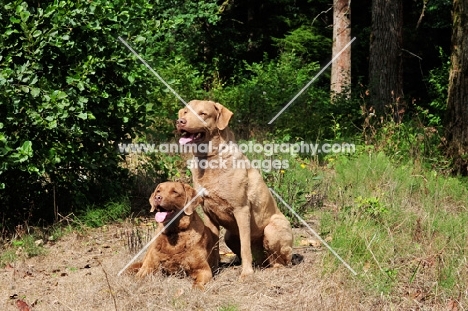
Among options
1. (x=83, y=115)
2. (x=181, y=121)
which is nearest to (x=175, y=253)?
(x=181, y=121)

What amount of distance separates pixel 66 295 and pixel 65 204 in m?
2.67

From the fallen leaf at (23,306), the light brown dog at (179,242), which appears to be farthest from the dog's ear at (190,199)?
the fallen leaf at (23,306)

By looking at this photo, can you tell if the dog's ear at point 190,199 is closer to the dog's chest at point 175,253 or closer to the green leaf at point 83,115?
Answer: the dog's chest at point 175,253

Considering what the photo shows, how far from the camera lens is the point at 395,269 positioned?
5.34 metres

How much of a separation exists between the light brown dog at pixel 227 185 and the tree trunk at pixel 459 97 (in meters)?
4.65

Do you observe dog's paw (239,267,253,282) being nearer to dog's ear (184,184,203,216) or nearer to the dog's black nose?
dog's ear (184,184,203,216)

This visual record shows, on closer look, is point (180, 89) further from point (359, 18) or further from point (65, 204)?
point (359, 18)

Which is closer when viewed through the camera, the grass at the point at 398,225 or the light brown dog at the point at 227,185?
the grass at the point at 398,225

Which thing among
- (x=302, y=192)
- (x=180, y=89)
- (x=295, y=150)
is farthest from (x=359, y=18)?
(x=302, y=192)

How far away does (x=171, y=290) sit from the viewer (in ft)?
16.6

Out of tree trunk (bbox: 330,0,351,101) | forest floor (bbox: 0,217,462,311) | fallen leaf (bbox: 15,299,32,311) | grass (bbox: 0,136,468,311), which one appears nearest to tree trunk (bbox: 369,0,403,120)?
tree trunk (bbox: 330,0,351,101)

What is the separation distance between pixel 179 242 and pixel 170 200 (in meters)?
0.40

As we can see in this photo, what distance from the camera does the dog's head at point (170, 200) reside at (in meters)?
5.21

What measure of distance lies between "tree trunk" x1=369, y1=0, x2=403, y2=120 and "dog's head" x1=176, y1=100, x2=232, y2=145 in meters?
7.53
